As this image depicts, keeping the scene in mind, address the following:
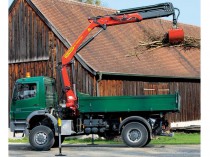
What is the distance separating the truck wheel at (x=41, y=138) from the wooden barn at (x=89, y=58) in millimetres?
7373

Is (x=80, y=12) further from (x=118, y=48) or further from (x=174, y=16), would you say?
(x=174, y=16)

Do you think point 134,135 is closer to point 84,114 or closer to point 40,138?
point 84,114

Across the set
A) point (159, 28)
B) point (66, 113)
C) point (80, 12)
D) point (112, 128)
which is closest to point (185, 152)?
point (112, 128)

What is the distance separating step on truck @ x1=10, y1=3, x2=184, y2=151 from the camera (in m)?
15.4

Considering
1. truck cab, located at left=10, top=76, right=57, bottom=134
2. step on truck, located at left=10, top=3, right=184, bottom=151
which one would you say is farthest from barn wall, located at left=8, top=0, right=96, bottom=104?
truck cab, located at left=10, top=76, right=57, bottom=134

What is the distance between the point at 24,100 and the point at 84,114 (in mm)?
2200

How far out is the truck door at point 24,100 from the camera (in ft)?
52.2

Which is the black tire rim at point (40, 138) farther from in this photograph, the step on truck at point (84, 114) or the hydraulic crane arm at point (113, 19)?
the hydraulic crane arm at point (113, 19)

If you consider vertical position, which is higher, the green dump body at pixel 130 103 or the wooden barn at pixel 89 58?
the wooden barn at pixel 89 58

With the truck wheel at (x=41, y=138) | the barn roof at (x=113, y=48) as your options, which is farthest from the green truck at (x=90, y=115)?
the barn roof at (x=113, y=48)

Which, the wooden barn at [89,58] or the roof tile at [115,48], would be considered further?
the roof tile at [115,48]

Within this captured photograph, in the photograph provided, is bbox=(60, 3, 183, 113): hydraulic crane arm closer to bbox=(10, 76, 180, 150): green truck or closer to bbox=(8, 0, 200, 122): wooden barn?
bbox=(10, 76, 180, 150): green truck

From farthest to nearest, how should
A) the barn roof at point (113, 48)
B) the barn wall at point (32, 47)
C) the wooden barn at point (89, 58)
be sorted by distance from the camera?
the barn wall at point (32, 47), the barn roof at point (113, 48), the wooden barn at point (89, 58)

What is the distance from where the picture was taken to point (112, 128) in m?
16.3
